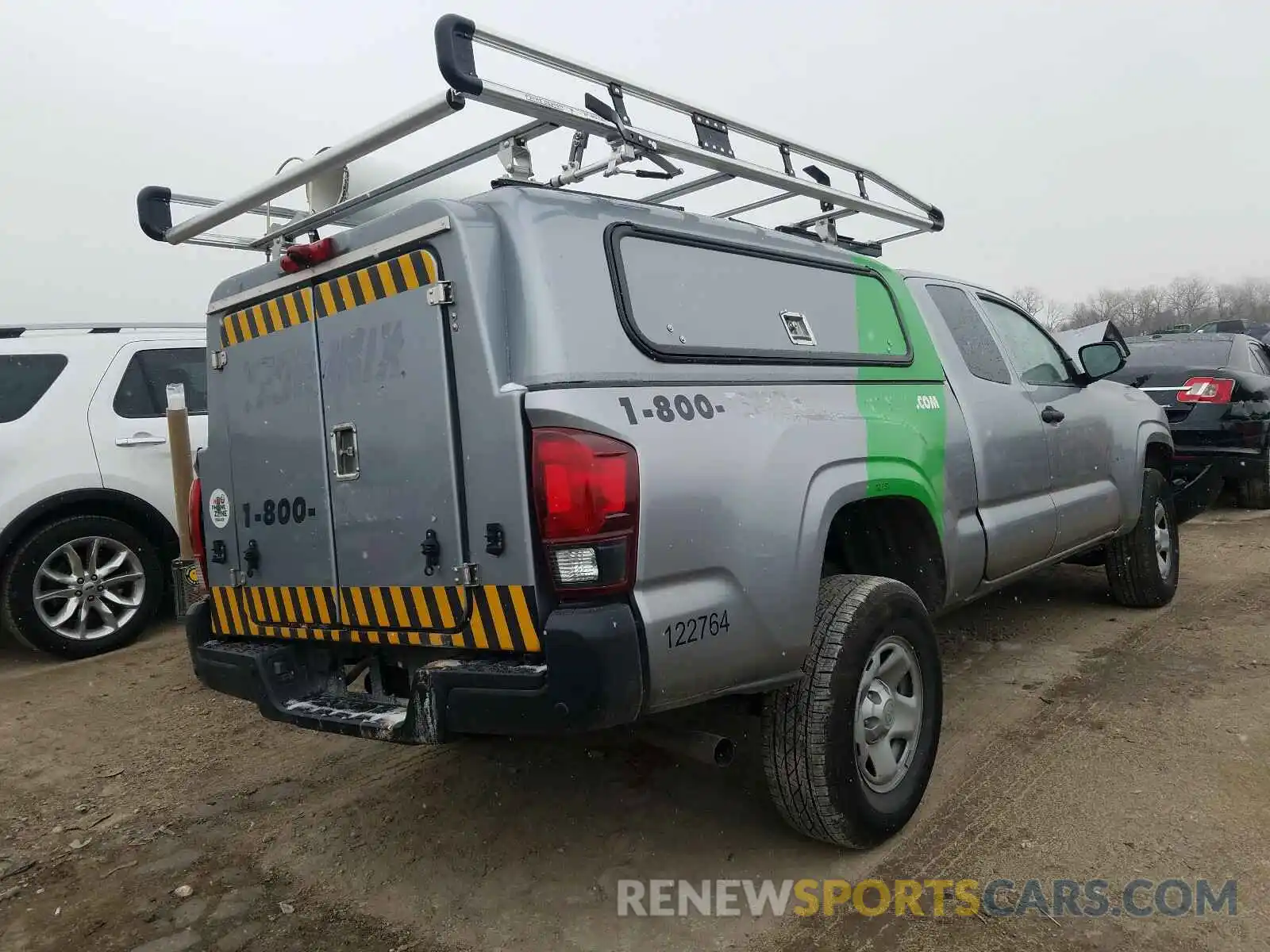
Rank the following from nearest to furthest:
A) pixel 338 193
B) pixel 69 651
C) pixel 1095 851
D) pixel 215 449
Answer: pixel 1095 851, pixel 338 193, pixel 215 449, pixel 69 651

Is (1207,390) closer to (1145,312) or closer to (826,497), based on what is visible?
(826,497)

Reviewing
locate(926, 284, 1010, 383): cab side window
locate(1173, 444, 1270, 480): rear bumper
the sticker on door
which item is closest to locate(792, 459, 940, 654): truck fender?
locate(926, 284, 1010, 383): cab side window

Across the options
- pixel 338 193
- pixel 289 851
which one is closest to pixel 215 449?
pixel 338 193

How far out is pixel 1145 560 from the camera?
5.32 meters

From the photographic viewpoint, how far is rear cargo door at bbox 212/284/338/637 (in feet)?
9.80

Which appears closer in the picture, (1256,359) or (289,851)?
(289,851)

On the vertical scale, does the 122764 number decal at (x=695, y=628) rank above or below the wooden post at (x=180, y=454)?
below

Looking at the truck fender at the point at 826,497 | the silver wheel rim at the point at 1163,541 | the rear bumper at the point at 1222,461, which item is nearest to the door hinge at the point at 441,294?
the truck fender at the point at 826,497

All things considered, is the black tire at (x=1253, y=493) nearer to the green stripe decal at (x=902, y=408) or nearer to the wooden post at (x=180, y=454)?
the green stripe decal at (x=902, y=408)

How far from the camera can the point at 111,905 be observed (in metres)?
2.92

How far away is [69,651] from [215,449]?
290 cm

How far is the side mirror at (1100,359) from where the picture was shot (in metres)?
4.77

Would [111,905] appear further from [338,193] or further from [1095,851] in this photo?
[1095,851]

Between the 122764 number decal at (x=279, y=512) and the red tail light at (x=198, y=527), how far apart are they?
13.8 inches
